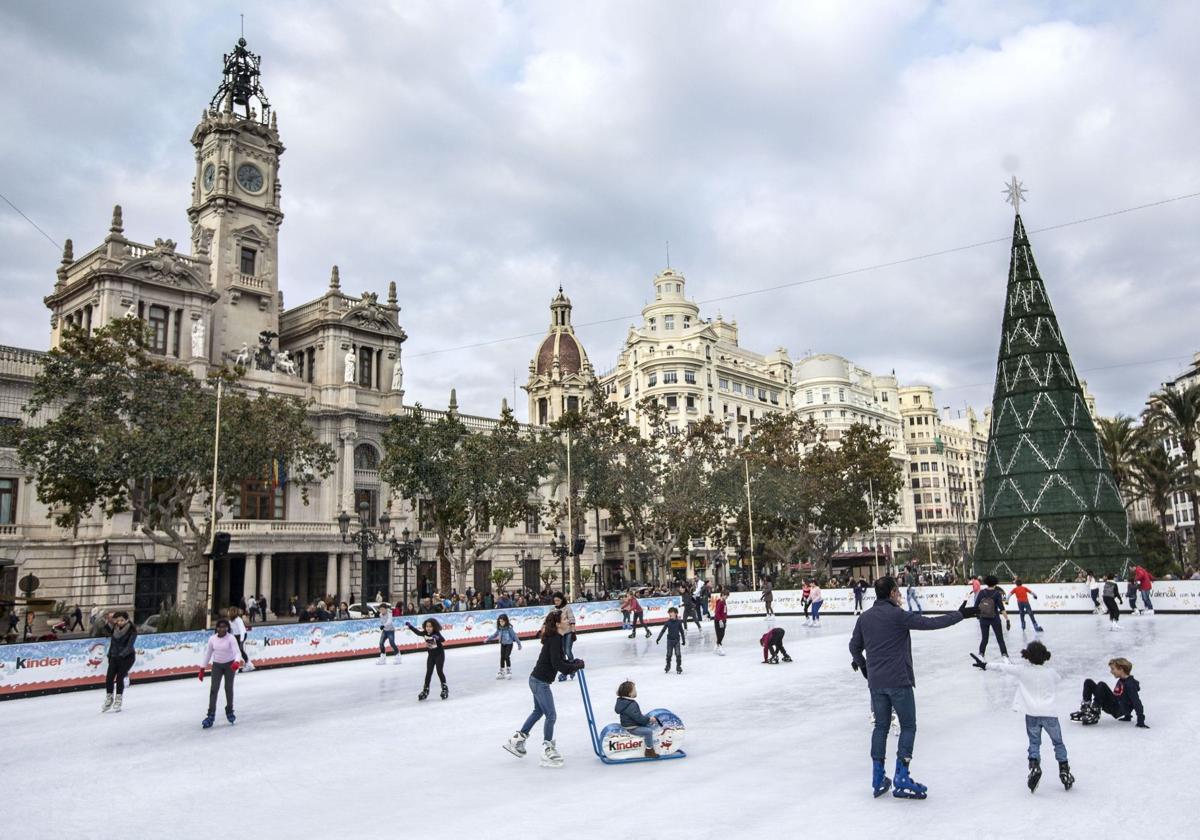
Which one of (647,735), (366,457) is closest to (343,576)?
(366,457)

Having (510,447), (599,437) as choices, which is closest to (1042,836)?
(510,447)

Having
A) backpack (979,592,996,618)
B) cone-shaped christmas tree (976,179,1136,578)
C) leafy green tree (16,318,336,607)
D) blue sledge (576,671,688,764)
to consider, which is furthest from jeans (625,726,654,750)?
cone-shaped christmas tree (976,179,1136,578)

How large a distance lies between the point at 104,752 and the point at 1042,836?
1175cm

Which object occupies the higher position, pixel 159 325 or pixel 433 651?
pixel 159 325

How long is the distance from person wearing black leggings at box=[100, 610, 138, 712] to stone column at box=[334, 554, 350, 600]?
1132 inches

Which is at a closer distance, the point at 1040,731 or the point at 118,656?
the point at 1040,731

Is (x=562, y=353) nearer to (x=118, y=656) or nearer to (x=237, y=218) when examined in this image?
(x=237, y=218)

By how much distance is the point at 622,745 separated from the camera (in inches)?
398

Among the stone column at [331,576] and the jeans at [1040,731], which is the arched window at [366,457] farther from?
the jeans at [1040,731]

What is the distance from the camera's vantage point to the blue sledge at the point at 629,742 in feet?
32.9

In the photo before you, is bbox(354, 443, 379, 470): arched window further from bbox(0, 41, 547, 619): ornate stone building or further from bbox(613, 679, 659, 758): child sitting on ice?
bbox(613, 679, 659, 758): child sitting on ice

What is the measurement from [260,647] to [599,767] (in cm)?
1814

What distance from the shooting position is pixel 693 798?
8.28 metres

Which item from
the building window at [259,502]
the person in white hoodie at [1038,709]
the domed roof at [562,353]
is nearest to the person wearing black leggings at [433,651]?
the person in white hoodie at [1038,709]
